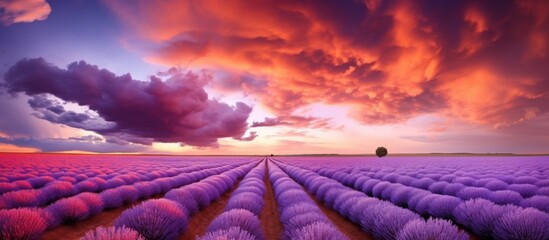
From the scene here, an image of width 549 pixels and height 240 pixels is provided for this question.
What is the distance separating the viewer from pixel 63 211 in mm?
5555

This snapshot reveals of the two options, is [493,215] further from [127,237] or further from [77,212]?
[77,212]

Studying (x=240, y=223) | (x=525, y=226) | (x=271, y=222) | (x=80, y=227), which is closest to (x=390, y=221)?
(x=525, y=226)

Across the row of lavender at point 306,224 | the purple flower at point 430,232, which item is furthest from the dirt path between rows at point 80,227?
the purple flower at point 430,232

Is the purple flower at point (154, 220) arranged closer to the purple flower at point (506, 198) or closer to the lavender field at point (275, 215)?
the lavender field at point (275, 215)

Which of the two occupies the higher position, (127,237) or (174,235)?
(127,237)

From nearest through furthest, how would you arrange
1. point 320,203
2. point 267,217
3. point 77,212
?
point 77,212 → point 267,217 → point 320,203

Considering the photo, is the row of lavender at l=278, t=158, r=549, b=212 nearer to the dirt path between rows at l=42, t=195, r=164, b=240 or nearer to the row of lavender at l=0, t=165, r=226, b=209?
the dirt path between rows at l=42, t=195, r=164, b=240

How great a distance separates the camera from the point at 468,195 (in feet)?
25.0

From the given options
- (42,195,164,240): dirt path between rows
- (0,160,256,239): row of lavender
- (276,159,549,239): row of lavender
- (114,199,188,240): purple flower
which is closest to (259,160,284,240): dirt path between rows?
(114,199,188,240): purple flower

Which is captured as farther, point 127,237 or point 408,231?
point 408,231

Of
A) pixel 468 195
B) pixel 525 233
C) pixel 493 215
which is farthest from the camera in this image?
pixel 468 195

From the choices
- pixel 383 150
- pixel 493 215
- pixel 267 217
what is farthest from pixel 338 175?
pixel 383 150

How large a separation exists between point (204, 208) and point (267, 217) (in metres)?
1.75

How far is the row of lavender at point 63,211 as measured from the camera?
157 inches
